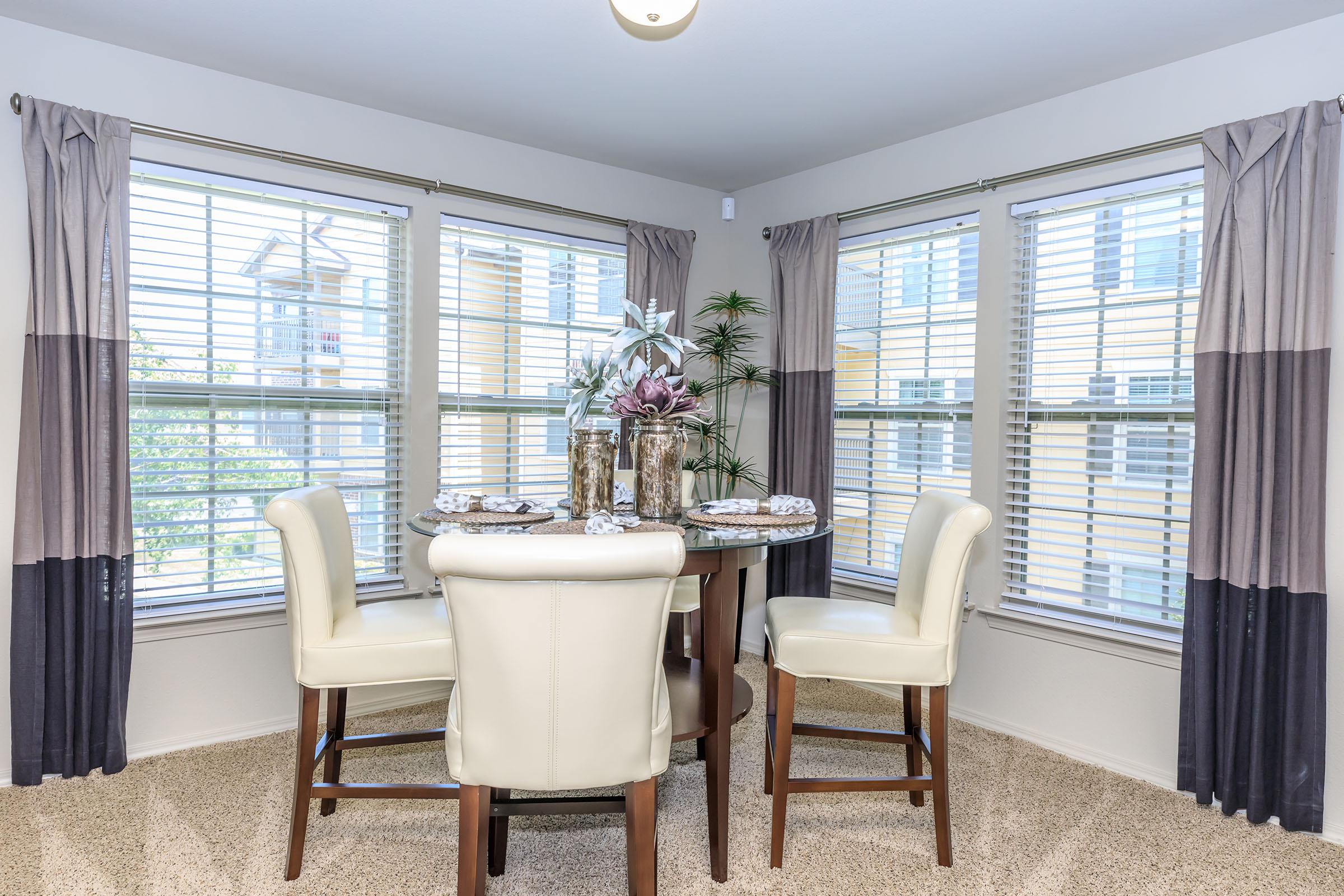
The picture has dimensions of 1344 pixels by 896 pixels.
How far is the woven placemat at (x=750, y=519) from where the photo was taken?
7.81 feet

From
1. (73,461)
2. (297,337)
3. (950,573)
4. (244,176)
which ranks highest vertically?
(244,176)

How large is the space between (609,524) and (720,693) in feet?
1.83

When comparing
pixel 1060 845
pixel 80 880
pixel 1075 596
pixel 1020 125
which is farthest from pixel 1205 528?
pixel 80 880

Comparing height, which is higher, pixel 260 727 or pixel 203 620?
pixel 203 620

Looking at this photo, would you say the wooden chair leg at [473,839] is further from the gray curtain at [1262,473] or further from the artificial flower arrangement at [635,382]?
the gray curtain at [1262,473]

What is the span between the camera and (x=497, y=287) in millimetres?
3752

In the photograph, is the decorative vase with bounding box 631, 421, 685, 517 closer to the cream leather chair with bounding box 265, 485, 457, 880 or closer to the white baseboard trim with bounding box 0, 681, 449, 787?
the cream leather chair with bounding box 265, 485, 457, 880

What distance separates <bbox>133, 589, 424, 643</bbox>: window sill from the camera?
9.54 ft

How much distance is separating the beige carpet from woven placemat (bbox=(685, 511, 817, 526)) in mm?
911

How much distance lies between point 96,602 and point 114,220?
4.14ft

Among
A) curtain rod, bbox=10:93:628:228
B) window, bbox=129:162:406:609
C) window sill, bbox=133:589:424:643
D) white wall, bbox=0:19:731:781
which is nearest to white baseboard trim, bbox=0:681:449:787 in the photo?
white wall, bbox=0:19:731:781

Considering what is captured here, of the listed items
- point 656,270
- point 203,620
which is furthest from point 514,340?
point 203,620

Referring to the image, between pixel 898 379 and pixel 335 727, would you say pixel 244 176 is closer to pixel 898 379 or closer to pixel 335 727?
pixel 335 727

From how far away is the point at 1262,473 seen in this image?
2504mm
